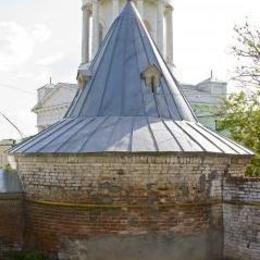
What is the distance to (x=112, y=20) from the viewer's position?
2759 centimetres

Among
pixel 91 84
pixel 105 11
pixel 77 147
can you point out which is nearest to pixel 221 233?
pixel 77 147

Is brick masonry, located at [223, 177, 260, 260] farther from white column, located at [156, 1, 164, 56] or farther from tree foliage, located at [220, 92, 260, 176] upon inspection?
white column, located at [156, 1, 164, 56]

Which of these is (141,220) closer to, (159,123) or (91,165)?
(91,165)

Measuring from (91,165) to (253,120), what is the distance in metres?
6.90

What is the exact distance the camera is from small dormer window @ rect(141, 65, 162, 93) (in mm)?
10625

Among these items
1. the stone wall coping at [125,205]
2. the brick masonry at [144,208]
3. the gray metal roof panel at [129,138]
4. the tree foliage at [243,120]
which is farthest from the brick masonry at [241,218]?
the tree foliage at [243,120]

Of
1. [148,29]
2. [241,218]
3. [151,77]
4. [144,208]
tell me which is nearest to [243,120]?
[151,77]

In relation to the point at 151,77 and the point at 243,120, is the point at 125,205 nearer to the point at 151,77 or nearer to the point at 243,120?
the point at 151,77

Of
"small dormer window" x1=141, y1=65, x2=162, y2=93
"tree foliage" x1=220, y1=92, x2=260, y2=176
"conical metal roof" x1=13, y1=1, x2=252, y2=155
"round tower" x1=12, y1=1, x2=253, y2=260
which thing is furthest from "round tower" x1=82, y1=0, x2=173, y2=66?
"round tower" x1=12, y1=1, x2=253, y2=260

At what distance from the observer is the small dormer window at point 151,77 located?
1062cm

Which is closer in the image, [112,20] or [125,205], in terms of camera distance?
[125,205]

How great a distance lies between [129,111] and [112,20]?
1838cm

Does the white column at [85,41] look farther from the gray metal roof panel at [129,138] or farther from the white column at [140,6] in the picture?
the gray metal roof panel at [129,138]

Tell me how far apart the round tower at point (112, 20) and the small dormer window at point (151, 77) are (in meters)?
17.2
